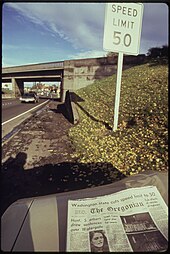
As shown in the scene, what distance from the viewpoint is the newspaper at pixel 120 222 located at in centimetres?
109

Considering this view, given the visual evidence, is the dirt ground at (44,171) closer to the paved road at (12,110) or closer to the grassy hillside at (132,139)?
the grassy hillside at (132,139)

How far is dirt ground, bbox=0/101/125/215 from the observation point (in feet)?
10.3

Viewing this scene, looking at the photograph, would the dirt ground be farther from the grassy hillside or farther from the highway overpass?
the highway overpass

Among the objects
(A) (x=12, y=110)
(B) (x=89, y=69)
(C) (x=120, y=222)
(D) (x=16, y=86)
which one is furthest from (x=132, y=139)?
(D) (x=16, y=86)

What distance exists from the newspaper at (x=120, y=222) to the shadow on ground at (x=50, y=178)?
1.77 meters

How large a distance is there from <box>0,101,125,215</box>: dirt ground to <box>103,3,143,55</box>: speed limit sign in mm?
2925

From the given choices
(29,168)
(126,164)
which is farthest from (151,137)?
(29,168)

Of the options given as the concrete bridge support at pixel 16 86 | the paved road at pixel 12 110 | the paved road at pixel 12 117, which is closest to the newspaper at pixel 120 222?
the paved road at pixel 12 117

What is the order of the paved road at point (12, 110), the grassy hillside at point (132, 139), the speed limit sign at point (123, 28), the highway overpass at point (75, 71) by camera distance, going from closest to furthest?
the grassy hillside at point (132, 139), the speed limit sign at point (123, 28), the paved road at point (12, 110), the highway overpass at point (75, 71)

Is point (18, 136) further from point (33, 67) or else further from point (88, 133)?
point (33, 67)

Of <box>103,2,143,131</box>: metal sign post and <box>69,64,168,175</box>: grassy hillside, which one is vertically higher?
<box>103,2,143,131</box>: metal sign post

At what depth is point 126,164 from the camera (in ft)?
12.8

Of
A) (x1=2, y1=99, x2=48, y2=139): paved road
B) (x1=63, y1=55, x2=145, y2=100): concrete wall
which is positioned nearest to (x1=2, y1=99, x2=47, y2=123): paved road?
(x1=2, y1=99, x2=48, y2=139): paved road

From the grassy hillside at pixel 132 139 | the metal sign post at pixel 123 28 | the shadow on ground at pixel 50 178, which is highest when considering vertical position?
the metal sign post at pixel 123 28
